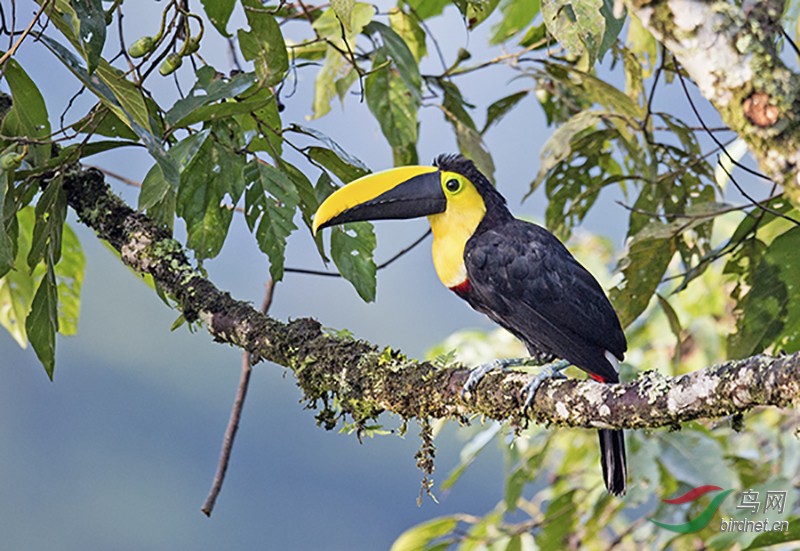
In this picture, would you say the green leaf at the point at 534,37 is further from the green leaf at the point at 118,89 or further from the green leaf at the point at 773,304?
the green leaf at the point at 118,89

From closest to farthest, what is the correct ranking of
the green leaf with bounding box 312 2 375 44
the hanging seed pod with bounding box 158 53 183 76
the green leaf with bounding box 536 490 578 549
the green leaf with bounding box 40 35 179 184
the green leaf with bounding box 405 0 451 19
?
the green leaf with bounding box 40 35 179 184, the hanging seed pod with bounding box 158 53 183 76, the green leaf with bounding box 312 2 375 44, the green leaf with bounding box 405 0 451 19, the green leaf with bounding box 536 490 578 549

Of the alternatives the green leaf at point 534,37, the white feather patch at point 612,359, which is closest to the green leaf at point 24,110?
Answer: the white feather patch at point 612,359

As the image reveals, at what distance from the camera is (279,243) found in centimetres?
202

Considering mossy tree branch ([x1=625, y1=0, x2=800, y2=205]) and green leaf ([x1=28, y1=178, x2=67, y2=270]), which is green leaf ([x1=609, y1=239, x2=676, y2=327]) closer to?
green leaf ([x1=28, y1=178, x2=67, y2=270])

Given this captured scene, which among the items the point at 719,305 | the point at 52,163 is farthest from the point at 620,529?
the point at 52,163

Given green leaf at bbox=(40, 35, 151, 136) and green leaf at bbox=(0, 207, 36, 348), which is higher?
green leaf at bbox=(0, 207, 36, 348)

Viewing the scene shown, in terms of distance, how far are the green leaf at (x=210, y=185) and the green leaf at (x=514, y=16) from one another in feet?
4.24

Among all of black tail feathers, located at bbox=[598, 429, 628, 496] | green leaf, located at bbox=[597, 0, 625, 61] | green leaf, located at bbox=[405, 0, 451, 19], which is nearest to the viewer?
green leaf, located at bbox=[597, 0, 625, 61]

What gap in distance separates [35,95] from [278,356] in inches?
27.5

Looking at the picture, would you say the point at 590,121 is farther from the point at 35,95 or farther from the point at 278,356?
the point at 35,95

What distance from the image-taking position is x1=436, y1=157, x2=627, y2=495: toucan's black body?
2.24 metres

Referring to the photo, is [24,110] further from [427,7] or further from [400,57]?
[427,7]

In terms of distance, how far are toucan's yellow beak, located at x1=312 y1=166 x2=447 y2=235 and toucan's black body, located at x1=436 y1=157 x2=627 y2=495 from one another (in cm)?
17

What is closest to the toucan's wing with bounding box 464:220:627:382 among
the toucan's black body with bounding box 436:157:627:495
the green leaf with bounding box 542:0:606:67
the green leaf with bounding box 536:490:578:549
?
the toucan's black body with bounding box 436:157:627:495
